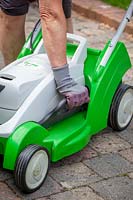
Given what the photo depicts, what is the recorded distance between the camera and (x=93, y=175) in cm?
329

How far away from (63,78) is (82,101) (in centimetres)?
17

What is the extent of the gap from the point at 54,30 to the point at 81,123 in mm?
535

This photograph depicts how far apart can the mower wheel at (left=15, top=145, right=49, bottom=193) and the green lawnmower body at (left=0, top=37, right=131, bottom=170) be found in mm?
44

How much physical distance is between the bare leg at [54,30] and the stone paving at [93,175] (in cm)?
55

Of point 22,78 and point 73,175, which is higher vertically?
point 22,78

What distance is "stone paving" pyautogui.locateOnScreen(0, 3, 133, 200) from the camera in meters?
3.09

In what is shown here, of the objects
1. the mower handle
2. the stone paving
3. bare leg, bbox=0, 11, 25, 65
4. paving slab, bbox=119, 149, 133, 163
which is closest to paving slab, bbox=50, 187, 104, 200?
the stone paving

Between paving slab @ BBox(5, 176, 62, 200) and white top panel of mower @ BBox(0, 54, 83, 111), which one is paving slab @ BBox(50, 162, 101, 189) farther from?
white top panel of mower @ BBox(0, 54, 83, 111)

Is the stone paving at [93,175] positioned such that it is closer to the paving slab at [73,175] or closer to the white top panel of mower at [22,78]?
the paving slab at [73,175]

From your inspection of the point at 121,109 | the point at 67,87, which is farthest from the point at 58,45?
the point at 121,109

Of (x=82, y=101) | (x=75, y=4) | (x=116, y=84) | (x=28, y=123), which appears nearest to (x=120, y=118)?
(x=116, y=84)

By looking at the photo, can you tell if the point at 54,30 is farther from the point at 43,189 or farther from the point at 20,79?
the point at 43,189

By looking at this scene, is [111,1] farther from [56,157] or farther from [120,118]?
[56,157]

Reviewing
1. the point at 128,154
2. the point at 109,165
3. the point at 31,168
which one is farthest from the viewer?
the point at 128,154
